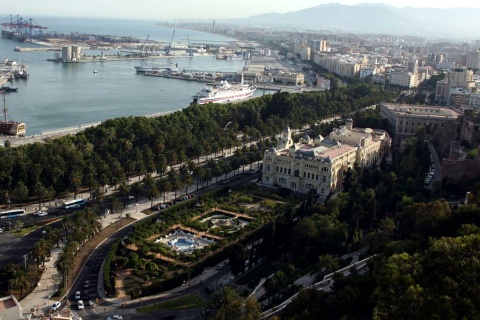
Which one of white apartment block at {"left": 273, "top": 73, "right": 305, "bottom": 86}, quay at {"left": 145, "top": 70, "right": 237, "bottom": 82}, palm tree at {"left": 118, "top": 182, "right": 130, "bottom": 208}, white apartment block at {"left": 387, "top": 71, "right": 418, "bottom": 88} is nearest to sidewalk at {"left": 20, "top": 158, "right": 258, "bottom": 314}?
palm tree at {"left": 118, "top": 182, "right": 130, "bottom": 208}

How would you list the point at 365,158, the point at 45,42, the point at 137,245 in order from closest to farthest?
the point at 137,245 → the point at 365,158 → the point at 45,42

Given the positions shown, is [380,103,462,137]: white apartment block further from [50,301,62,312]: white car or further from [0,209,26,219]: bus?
[50,301,62,312]: white car

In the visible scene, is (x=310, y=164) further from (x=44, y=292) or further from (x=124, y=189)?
(x=44, y=292)

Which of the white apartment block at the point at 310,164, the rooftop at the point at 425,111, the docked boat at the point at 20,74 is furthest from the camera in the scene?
the docked boat at the point at 20,74

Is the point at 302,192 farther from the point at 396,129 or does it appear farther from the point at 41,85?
the point at 41,85

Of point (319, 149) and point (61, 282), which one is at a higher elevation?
point (319, 149)

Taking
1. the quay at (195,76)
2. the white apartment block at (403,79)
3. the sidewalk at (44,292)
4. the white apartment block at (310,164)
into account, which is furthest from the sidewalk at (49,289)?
the quay at (195,76)

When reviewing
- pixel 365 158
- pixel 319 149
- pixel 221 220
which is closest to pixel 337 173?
pixel 319 149

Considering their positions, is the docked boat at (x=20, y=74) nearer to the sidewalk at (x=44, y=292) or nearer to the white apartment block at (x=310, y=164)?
→ the white apartment block at (x=310, y=164)

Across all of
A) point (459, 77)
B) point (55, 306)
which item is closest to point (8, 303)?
point (55, 306)
